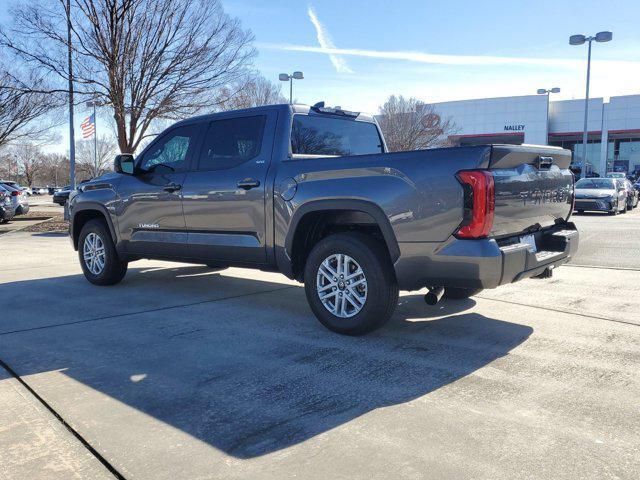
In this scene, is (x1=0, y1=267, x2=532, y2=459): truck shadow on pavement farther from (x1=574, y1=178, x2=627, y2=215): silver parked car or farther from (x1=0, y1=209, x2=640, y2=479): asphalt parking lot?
(x1=574, y1=178, x2=627, y2=215): silver parked car

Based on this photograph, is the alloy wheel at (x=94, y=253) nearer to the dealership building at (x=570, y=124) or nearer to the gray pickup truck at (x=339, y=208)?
the gray pickup truck at (x=339, y=208)

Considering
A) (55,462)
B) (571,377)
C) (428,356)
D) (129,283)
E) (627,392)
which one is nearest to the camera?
(55,462)

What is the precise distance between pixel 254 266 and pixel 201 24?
10.9 m

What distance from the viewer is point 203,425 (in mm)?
3012

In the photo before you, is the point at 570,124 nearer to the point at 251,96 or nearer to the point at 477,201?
the point at 251,96

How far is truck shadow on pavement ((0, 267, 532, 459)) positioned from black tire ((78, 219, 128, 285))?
489mm

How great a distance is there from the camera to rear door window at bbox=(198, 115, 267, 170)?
5452 millimetres

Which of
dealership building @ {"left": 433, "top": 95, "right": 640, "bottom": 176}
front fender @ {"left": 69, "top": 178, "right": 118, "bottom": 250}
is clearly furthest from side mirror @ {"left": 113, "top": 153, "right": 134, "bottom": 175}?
dealership building @ {"left": 433, "top": 95, "right": 640, "bottom": 176}

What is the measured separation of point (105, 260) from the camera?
6871 millimetres

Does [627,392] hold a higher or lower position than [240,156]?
lower

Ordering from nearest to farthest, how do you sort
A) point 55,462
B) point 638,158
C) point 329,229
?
1. point 55,462
2. point 329,229
3. point 638,158

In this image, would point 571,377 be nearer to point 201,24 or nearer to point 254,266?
point 254,266

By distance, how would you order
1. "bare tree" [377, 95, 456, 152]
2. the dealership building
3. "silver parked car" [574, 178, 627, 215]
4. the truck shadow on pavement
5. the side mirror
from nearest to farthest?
the truck shadow on pavement
the side mirror
"silver parked car" [574, 178, 627, 215]
"bare tree" [377, 95, 456, 152]
the dealership building

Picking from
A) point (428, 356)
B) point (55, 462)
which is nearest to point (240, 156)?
point (428, 356)
